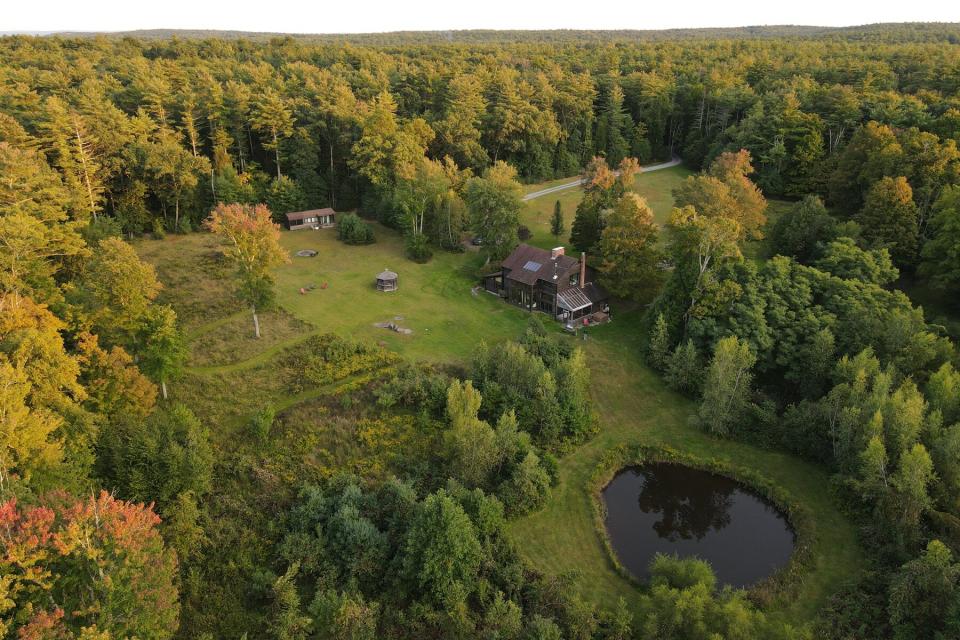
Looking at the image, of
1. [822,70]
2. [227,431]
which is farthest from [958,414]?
[822,70]

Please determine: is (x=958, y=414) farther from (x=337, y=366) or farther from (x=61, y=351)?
(x=61, y=351)

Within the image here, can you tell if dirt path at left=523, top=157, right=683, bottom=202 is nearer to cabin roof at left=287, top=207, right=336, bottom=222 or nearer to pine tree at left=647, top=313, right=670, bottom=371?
cabin roof at left=287, top=207, right=336, bottom=222

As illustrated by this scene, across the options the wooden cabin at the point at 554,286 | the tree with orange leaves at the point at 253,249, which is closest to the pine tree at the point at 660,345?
the wooden cabin at the point at 554,286

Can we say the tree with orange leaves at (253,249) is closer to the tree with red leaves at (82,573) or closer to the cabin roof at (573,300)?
the cabin roof at (573,300)

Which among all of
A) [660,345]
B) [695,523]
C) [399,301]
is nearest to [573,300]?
[660,345]

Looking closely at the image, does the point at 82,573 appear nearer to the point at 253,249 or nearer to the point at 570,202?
the point at 253,249

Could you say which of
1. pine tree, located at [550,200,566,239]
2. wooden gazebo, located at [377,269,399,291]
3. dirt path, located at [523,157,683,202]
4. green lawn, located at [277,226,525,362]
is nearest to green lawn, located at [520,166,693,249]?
pine tree, located at [550,200,566,239]
